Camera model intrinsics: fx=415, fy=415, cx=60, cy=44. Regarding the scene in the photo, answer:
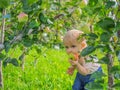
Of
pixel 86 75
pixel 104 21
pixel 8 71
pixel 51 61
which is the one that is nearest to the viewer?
pixel 104 21

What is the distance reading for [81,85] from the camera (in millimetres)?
3701


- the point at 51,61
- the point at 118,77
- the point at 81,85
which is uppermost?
the point at 118,77

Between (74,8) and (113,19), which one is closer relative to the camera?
(113,19)

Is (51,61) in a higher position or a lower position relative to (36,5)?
lower

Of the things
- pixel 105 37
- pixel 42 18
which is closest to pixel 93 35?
pixel 105 37

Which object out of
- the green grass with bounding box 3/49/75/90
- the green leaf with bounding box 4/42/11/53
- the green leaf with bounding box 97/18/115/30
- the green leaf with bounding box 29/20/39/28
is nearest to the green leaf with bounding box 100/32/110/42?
the green leaf with bounding box 97/18/115/30

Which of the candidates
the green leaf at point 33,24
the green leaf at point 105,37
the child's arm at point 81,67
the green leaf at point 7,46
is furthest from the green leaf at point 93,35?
the child's arm at point 81,67

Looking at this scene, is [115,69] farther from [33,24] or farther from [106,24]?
[33,24]

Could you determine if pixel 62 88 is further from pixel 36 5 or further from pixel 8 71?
pixel 36 5

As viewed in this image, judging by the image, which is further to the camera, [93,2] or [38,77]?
[38,77]

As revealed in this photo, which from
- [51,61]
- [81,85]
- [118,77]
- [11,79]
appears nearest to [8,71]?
[11,79]

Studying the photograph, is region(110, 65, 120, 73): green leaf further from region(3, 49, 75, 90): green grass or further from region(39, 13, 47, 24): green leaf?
region(3, 49, 75, 90): green grass

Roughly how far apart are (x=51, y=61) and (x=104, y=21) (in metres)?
4.94

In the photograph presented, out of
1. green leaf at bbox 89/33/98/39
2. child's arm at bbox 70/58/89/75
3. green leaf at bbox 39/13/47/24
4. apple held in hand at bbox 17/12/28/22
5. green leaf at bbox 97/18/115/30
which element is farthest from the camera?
child's arm at bbox 70/58/89/75
